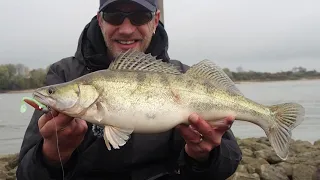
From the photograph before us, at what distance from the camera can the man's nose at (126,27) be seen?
418 cm

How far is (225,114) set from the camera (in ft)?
11.9

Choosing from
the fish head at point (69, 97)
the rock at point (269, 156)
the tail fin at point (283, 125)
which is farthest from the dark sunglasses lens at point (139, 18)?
the rock at point (269, 156)

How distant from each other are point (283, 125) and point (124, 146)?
1.59 m

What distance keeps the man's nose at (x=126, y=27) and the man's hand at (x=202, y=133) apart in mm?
1239

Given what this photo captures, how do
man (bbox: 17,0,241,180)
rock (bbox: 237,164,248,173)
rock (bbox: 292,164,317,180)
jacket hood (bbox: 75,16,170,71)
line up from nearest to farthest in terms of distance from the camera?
man (bbox: 17,0,241,180)
jacket hood (bbox: 75,16,170,71)
rock (bbox: 292,164,317,180)
rock (bbox: 237,164,248,173)

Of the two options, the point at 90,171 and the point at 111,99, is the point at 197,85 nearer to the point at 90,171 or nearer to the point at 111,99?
the point at 111,99

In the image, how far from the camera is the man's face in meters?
4.20

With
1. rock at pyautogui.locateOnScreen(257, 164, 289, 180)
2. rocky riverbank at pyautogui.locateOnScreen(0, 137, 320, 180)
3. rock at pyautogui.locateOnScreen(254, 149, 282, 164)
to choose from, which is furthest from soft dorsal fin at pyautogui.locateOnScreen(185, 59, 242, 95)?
rock at pyautogui.locateOnScreen(254, 149, 282, 164)

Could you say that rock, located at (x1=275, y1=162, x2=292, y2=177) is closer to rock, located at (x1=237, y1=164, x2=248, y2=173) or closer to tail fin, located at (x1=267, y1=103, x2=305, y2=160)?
rock, located at (x1=237, y1=164, x2=248, y2=173)

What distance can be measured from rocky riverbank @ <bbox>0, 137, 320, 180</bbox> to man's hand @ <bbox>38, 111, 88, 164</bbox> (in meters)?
4.69

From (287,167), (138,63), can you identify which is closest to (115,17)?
(138,63)

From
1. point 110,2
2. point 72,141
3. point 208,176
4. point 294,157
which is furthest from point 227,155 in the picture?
point 294,157

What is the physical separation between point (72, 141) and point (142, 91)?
0.75 metres

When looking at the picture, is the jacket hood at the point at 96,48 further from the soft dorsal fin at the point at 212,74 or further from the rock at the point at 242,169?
the rock at the point at 242,169
